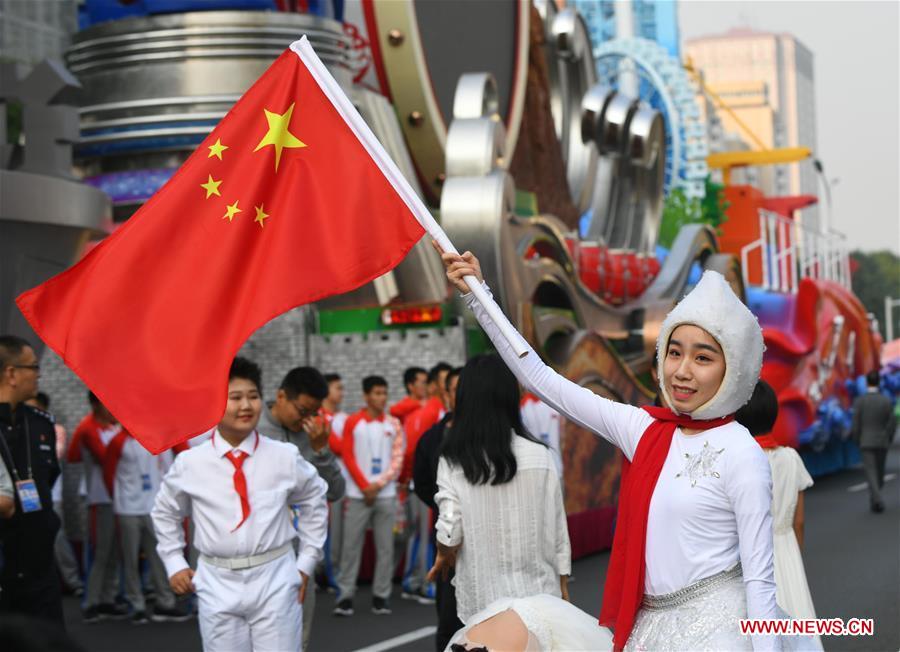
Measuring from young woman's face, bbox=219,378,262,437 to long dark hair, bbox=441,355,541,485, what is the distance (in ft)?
2.77

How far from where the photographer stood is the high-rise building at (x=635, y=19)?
83.6 metres

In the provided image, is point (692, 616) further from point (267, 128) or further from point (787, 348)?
point (787, 348)

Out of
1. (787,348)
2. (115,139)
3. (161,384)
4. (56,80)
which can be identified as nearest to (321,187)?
(161,384)

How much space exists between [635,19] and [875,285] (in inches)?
1402

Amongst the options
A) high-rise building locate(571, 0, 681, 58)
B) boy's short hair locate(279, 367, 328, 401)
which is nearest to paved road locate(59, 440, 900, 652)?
boy's short hair locate(279, 367, 328, 401)

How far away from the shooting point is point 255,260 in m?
5.83

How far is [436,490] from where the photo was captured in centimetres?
740

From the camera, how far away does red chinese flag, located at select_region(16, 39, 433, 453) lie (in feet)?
18.4

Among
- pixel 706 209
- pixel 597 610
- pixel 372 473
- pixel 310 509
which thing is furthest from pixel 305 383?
pixel 706 209

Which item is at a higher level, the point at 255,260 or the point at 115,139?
the point at 115,139

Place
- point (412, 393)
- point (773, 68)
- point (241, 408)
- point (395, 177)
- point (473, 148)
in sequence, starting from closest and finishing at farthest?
point (395, 177)
point (241, 408)
point (412, 393)
point (473, 148)
point (773, 68)

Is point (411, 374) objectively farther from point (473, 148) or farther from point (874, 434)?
point (874, 434)

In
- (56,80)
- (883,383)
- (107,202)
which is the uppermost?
(56,80)

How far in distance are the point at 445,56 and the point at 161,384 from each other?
1745cm
